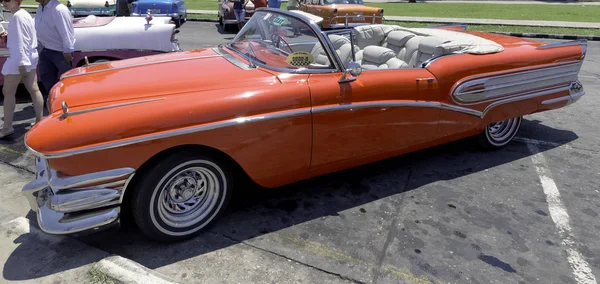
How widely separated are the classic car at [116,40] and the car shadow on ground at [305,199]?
321 centimetres

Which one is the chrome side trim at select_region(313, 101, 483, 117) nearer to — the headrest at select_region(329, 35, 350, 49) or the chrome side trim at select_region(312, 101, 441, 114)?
the chrome side trim at select_region(312, 101, 441, 114)

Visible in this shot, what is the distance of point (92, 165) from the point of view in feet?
8.21

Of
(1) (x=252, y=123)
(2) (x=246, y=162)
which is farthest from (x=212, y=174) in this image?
(1) (x=252, y=123)

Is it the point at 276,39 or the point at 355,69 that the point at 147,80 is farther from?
the point at 355,69

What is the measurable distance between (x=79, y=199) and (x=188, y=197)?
0.69 meters

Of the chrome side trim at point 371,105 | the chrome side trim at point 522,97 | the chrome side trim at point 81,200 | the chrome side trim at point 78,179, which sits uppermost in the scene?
the chrome side trim at point 371,105

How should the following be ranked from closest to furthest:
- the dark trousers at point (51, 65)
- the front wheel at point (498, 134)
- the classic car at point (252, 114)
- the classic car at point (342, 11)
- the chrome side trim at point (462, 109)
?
the classic car at point (252, 114) → the chrome side trim at point (462, 109) → the front wheel at point (498, 134) → the dark trousers at point (51, 65) → the classic car at point (342, 11)

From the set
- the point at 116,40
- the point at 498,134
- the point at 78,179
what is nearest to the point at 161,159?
the point at 78,179

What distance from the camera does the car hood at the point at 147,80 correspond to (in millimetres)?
2850

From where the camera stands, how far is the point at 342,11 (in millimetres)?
11930

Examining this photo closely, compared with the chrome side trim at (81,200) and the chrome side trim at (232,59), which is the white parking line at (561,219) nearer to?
the chrome side trim at (232,59)

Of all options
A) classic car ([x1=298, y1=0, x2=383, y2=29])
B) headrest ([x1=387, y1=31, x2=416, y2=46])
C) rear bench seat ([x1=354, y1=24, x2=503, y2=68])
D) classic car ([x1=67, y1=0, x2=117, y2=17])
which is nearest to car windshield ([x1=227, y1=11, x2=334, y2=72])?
rear bench seat ([x1=354, y1=24, x2=503, y2=68])

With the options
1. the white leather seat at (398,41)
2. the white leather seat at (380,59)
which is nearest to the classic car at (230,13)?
the white leather seat at (398,41)

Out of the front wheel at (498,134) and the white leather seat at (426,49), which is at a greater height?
the white leather seat at (426,49)
